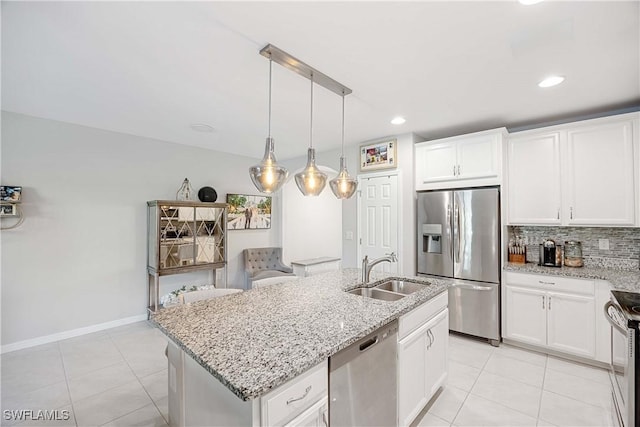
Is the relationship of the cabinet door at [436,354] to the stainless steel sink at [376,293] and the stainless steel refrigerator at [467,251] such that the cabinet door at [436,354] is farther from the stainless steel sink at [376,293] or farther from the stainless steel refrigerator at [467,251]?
the stainless steel refrigerator at [467,251]

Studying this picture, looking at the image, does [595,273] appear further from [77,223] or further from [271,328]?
[77,223]

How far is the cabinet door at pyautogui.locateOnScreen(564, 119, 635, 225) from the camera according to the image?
2.60 meters

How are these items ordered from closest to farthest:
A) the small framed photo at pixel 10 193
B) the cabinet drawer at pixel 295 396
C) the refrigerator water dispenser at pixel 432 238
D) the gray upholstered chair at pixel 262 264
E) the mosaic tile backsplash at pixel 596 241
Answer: the cabinet drawer at pixel 295 396 → the mosaic tile backsplash at pixel 596 241 → the small framed photo at pixel 10 193 → the refrigerator water dispenser at pixel 432 238 → the gray upholstered chair at pixel 262 264

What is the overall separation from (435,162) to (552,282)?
174cm

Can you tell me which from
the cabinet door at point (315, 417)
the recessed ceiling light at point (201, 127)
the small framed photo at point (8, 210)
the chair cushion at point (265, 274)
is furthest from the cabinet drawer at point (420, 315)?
the small framed photo at point (8, 210)

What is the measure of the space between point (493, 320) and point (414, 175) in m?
1.90

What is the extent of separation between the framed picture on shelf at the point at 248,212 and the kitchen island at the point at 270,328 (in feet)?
9.54

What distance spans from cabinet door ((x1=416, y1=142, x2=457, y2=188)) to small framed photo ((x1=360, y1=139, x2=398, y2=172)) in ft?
1.06

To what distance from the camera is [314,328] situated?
4.66 ft

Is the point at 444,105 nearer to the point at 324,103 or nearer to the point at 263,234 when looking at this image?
the point at 324,103

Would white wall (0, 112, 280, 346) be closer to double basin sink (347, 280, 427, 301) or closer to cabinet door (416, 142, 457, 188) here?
cabinet door (416, 142, 457, 188)

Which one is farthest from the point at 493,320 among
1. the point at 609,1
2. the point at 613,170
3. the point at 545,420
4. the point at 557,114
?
the point at 609,1

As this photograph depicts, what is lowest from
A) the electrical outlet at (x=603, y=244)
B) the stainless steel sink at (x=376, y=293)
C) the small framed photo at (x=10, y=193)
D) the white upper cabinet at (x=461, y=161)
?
the stainless steel sink at (x=376, y=293)

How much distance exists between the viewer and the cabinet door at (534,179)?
9.66ft
